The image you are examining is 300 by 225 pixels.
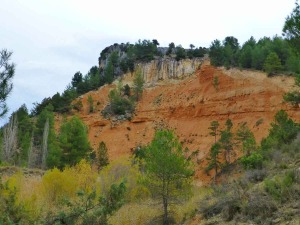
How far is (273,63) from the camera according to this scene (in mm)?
59812

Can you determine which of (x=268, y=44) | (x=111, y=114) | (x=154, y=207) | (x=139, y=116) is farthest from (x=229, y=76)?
(x=154, y=207)

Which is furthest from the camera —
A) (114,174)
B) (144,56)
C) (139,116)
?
(144,56)

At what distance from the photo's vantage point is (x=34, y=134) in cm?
6147

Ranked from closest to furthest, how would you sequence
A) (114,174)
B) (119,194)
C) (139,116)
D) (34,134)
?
1. (119,194)
2. (114,174)
3. (34,134)
4. (139,116)

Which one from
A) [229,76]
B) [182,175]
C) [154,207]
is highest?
[229,76]

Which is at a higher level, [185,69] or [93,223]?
[185,69]

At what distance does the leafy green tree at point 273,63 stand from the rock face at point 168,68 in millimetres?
21469

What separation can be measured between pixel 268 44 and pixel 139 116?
25.3 m

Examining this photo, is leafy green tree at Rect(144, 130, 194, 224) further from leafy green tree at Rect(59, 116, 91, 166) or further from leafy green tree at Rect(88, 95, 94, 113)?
leafy green tree at Rect(88, 95, 94, 113)

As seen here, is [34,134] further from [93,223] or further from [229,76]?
[93,223]

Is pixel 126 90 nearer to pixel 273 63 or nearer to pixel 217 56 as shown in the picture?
pixel 217 56

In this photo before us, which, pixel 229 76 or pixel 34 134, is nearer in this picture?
pixel 34 134

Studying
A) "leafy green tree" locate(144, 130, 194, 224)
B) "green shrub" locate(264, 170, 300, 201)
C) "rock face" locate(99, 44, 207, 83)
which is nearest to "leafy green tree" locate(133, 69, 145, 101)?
"rock face" locate(99, 44, 207, 83)

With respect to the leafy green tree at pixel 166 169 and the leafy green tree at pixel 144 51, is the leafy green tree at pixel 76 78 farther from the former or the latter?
the leafy green tree at pixel 166 169
